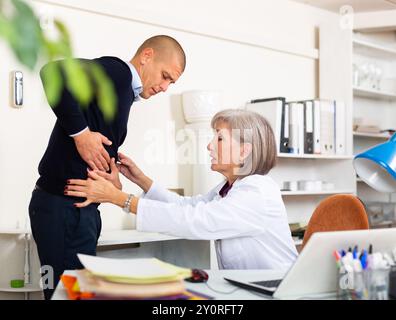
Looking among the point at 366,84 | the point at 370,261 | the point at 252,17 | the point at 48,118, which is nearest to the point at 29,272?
the point at 48,118

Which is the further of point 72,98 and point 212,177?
point 212,177

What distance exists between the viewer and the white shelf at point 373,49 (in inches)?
169

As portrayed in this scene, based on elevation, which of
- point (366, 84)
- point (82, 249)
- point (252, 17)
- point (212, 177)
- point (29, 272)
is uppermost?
point (252, 17)

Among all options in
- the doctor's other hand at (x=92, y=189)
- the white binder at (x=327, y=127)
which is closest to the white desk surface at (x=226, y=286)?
the doctor's other hand at (x=92, y=189)

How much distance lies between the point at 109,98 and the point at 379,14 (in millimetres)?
4152

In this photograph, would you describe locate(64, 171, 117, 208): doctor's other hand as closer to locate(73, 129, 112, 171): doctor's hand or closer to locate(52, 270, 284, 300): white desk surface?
locate(73, 129, 112, 171): doctor's hand

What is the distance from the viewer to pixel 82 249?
182cm

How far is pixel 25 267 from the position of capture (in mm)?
2678

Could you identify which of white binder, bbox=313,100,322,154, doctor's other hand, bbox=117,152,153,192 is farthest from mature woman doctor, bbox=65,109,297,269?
white binder, bbox=313,100,322,154

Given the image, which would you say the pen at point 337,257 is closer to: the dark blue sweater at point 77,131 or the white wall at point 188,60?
the dark blue sweater at point 77,131

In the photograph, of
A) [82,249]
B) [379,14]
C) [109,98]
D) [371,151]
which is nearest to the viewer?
[109,98]

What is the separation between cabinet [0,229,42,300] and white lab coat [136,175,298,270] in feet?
3.66

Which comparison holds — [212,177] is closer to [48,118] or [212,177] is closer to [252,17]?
[48,118]

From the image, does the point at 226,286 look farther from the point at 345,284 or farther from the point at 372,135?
the point at 372,135
